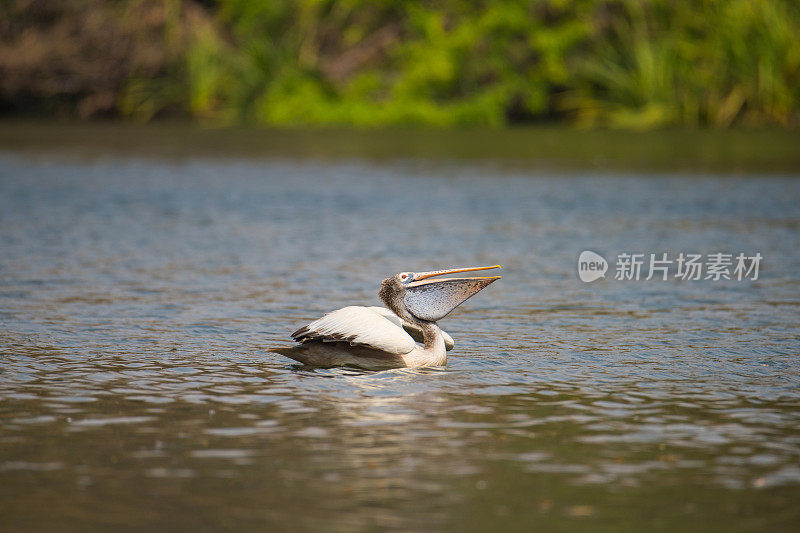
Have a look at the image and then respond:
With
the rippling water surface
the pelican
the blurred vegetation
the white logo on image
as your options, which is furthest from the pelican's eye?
the blurred vegetation

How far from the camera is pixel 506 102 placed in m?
37.5

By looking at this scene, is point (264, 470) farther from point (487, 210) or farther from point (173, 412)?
point (487, 210)

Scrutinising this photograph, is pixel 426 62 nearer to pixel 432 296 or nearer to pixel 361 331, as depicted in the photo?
pixel 432 296

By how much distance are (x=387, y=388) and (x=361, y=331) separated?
517 millimetres

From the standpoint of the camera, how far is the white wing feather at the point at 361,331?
8227mm

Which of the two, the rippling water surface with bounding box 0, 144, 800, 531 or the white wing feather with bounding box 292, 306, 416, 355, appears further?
the white wing feather with bounding box 292, 306, 416, 355

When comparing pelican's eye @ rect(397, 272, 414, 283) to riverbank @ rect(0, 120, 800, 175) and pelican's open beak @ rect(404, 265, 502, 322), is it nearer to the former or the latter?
pelican's open beak @ rect(404, 265, 502, 322)

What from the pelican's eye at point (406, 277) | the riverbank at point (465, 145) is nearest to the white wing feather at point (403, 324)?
the pelican's eye at point (406, 277)

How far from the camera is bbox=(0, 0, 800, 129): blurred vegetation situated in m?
34.1

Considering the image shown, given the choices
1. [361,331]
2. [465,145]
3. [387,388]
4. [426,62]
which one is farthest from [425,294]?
[426,62]

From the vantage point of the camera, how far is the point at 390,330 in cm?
829

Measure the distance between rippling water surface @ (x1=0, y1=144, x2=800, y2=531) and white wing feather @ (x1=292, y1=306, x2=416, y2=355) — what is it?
21 cm

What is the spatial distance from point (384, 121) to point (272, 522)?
32.9m

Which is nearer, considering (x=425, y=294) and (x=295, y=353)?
(x=295, y=353)
